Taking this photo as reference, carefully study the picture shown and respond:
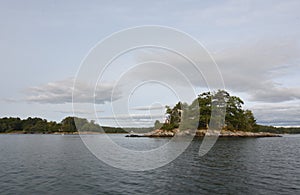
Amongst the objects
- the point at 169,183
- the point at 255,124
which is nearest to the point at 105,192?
the point at 169,183

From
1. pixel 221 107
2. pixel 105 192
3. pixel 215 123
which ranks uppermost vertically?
pixel 221 107

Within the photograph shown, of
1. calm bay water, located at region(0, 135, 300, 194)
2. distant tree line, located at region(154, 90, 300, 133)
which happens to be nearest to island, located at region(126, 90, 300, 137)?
distant tree line, located at region(154, 90, 300, 133)

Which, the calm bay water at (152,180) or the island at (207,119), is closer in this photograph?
the calm bay water at (152,180)

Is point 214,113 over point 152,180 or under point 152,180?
over

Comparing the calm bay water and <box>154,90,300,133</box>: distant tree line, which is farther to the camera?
<box>154,90,300,133</box>: distant tree line

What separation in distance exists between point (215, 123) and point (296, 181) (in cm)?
12501

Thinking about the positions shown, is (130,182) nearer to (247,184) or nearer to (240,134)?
(247,184)

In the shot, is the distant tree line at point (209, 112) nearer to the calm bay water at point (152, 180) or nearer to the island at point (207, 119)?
the island at point (207, 119)

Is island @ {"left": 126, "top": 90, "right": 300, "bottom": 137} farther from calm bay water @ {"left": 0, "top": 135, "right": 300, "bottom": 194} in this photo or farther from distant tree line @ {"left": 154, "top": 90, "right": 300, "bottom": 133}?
calm bay water @ {"left": 0, "top": 135, "right": 300, "bottom": 194}

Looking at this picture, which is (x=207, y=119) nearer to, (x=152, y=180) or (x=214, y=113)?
(x=214, y=113)

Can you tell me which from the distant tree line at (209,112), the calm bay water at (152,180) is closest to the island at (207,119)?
the distant tree line at (209,112)

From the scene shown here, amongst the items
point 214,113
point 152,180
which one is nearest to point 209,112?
point 214,113

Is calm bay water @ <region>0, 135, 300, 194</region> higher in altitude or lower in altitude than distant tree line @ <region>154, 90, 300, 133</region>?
lower

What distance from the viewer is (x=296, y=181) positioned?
30438 mm
